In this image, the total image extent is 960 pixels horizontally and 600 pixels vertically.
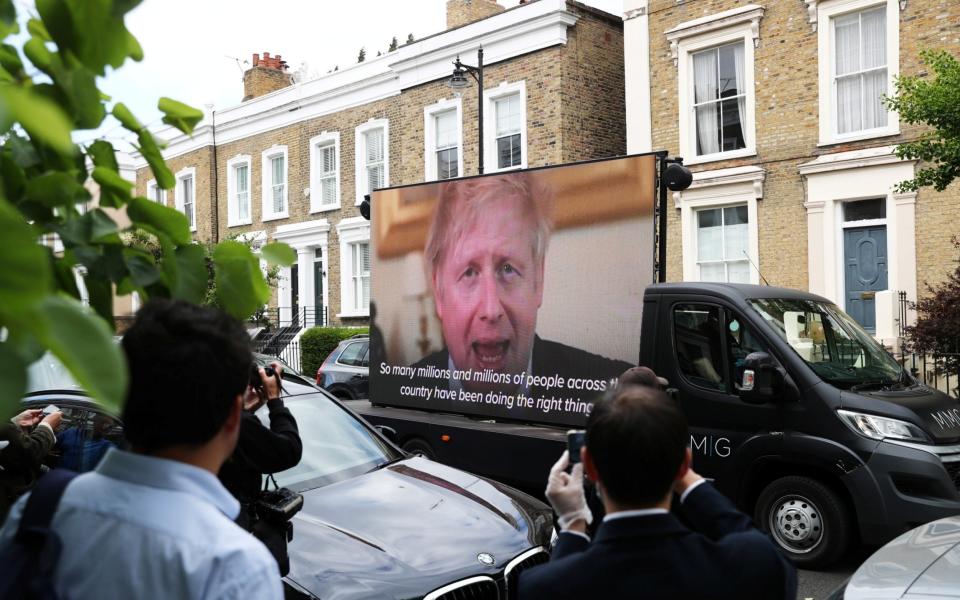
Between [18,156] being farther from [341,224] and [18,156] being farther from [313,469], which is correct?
[341,224]

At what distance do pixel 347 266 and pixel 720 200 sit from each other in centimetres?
1192

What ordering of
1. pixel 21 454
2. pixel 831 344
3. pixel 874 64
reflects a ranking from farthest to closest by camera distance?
pixel 874 64, pixel 831 344, pixel 21 454

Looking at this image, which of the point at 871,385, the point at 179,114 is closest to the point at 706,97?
the point at 871,385

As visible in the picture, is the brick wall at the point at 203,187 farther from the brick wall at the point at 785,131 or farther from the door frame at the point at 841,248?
the door frame at the point at 841,248

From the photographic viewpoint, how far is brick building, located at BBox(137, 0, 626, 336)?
20.6 meters

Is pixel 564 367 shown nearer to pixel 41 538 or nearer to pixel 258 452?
pixel 258 452

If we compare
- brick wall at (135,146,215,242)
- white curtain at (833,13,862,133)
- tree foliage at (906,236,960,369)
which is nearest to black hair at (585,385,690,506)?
tree foliage at (906,236,960,369)

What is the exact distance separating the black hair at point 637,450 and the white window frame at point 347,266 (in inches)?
932

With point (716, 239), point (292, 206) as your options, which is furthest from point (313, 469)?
point (292, 206)

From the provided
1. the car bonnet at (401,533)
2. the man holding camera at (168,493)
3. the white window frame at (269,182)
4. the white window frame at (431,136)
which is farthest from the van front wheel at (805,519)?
the white window frame at (269,182)

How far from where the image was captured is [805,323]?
7234 mm

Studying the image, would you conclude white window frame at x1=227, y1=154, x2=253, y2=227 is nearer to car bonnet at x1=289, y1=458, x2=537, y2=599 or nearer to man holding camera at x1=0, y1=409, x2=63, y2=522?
car bonnet at x1=289, y1=458, x2=537, y2=599

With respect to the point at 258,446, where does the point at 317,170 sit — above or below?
above

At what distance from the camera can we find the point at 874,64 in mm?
16438
